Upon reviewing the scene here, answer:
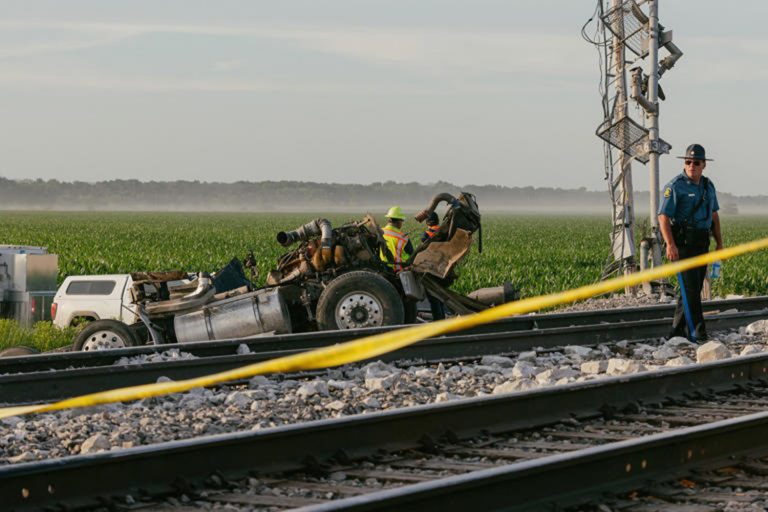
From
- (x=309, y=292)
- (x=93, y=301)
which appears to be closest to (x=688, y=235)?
(x=309, y=292)

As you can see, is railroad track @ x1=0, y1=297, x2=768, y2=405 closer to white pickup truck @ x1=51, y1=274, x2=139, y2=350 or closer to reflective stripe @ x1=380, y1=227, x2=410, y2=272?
reflective stripe @ x1=380, y1=227, x2=410, y2=272

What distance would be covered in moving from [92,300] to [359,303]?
11.3 ft

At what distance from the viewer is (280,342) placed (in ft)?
39.9

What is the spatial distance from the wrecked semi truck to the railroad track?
0.96 meters

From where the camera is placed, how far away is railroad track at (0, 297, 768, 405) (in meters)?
9.70

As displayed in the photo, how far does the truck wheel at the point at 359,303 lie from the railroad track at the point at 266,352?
104cm

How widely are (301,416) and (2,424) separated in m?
2.05

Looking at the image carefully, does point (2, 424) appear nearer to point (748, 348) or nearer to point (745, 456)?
point (745, 456)

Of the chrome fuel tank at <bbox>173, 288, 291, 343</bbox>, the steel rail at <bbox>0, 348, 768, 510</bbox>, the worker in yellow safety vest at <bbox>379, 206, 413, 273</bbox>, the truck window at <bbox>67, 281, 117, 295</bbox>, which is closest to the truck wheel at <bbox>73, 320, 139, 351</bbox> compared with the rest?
the chrome fuel tank at <bbox>173, 288, 291, 343</bbox>

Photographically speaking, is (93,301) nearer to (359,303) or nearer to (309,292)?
(309,292)

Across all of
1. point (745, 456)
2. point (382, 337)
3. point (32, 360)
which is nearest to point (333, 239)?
point (382, 337)

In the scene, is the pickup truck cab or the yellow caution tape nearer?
the yellow caution tape

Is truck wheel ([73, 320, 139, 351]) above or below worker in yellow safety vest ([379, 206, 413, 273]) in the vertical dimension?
below

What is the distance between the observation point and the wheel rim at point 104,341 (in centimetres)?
1298
